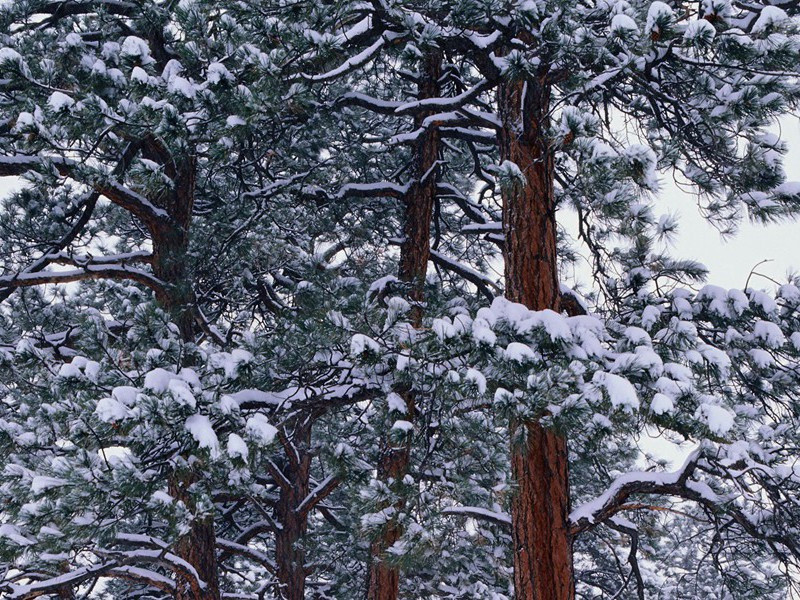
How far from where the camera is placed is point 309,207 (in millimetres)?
8117

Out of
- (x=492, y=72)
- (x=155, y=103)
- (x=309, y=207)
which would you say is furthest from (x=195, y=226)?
(x=492, y=72)

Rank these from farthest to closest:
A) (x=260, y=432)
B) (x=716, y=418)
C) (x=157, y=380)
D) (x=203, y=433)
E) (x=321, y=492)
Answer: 1. (x=321, y=492)
2. (x=157, y=380)
3. (x=260, y=432)
4. (x=203, y=433)
5. (x=716, y=418)

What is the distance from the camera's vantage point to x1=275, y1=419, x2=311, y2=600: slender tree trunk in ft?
34.8

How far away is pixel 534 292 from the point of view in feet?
17.8

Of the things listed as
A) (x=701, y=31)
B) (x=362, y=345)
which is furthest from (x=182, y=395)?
(x=701, y=31)

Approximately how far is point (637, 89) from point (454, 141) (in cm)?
536

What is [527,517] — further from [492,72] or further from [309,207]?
[309,207]

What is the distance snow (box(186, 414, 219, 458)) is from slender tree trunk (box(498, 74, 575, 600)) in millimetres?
1670

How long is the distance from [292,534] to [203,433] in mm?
7480

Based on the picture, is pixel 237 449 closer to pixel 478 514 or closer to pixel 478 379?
pixel 478 379

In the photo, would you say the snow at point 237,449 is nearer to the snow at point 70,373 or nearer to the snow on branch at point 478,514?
the snow at point 70,373

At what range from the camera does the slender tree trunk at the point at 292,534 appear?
1060 cm

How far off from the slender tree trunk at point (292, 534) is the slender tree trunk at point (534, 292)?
564cm

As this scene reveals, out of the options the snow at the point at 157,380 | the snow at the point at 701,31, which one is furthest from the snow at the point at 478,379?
the snow at the point at 701,31
